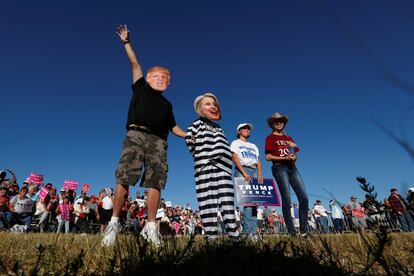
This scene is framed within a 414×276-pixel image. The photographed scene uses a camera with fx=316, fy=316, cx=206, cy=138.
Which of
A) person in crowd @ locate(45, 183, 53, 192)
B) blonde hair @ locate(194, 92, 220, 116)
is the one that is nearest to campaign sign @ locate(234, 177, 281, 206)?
blonde hair @ locate(194, 92, 220, 116)

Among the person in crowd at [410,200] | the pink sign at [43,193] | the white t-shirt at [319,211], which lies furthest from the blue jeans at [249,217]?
the white t-shirt at [319,211]

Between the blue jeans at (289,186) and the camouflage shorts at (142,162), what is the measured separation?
241cm

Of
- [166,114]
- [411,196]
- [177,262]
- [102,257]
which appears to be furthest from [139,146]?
[411,196]

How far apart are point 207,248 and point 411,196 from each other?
60.0 inches

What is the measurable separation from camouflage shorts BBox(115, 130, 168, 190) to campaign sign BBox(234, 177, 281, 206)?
2595 millimetres

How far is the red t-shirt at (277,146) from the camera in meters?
5.71

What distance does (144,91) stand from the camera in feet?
13.7

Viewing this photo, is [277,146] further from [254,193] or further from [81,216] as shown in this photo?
[81,216]

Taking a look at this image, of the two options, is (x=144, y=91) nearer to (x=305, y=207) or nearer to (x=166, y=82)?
(x=166, y=82)

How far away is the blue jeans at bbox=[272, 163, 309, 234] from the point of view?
17.8 feet

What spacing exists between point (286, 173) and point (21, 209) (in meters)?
11.0

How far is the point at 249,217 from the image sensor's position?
5.80 meters

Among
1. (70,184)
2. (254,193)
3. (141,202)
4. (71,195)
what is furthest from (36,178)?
(254,193)

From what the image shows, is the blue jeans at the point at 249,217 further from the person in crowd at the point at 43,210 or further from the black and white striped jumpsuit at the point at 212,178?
the person in crowd at the point at 43,210
